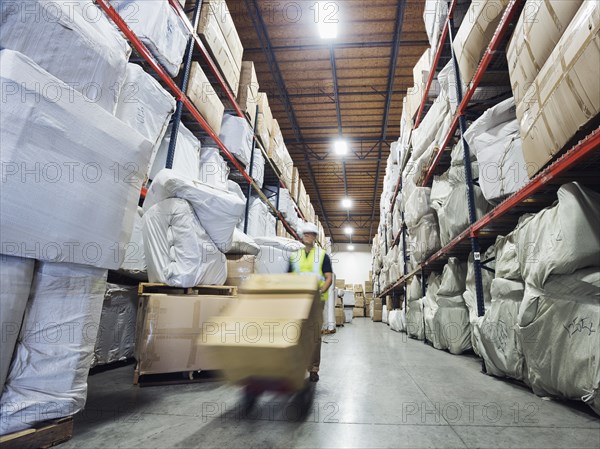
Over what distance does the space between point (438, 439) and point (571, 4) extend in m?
2.56

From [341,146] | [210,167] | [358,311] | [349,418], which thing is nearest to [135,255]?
[210,167]

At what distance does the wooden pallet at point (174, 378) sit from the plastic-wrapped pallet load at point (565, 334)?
2.15m

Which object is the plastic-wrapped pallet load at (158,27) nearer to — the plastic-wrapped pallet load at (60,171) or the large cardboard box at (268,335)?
the plastic-wrapped pallet load at (60,171)

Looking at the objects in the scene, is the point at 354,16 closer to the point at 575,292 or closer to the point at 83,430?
the point at 575,292

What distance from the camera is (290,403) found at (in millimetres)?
2072

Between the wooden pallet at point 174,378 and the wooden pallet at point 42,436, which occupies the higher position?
the wooden pallet at point 42,436

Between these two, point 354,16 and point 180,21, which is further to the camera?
point 354,16

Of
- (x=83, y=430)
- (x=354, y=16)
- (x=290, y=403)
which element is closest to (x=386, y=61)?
(x=354, y=16)

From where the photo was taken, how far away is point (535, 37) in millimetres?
2176

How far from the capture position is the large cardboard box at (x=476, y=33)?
112 inches

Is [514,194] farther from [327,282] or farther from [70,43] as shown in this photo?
[70,43]

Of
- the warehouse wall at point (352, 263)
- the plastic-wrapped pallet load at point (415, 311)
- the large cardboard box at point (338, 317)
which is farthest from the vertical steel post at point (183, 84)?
the warehouse wall at point (352, 263)

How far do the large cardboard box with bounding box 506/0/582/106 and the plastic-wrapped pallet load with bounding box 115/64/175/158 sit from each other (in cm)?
294

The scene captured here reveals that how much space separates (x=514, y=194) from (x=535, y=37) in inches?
43.3
